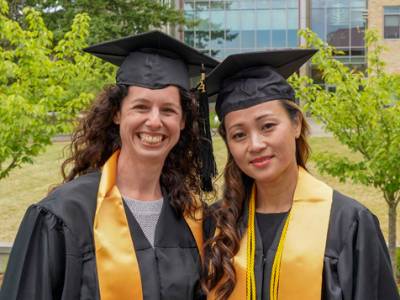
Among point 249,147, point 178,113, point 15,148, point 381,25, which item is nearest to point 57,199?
point 178,113

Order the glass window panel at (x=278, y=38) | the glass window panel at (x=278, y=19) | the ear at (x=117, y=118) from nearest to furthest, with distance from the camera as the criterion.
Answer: the ear at (x=117, y=118) → the glass window panel at (x=278, y=38) → the glass window panel at (x=278, y=19)

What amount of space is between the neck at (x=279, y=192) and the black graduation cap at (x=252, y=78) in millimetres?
322

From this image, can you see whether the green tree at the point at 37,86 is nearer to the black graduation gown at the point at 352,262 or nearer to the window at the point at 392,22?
the black graduation gown at the point at 352,262

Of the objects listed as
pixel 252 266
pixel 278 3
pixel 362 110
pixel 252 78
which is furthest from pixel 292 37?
pixel 252 266

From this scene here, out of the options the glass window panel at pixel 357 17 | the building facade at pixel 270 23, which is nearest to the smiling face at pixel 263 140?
the building facade at pixel 270 23

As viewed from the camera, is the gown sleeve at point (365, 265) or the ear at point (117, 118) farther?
the ear at point (117, 118)

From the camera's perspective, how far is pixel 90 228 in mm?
2363

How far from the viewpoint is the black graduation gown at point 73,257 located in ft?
7.36

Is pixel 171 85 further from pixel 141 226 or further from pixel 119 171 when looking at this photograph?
pixel 141 226

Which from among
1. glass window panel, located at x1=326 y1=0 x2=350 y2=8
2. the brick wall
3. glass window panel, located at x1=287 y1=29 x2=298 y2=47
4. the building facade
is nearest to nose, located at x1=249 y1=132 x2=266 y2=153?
the brick wall

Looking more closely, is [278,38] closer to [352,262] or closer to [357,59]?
[357,59]

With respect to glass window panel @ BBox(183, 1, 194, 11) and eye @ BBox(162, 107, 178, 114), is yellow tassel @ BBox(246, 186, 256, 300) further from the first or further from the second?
glass window panel @ BBox(183, 1, 194, 11)

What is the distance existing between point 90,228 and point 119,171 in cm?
33

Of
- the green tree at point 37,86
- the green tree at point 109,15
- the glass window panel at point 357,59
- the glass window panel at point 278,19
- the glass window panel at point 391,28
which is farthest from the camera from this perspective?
the glass window panel at point 278,19
